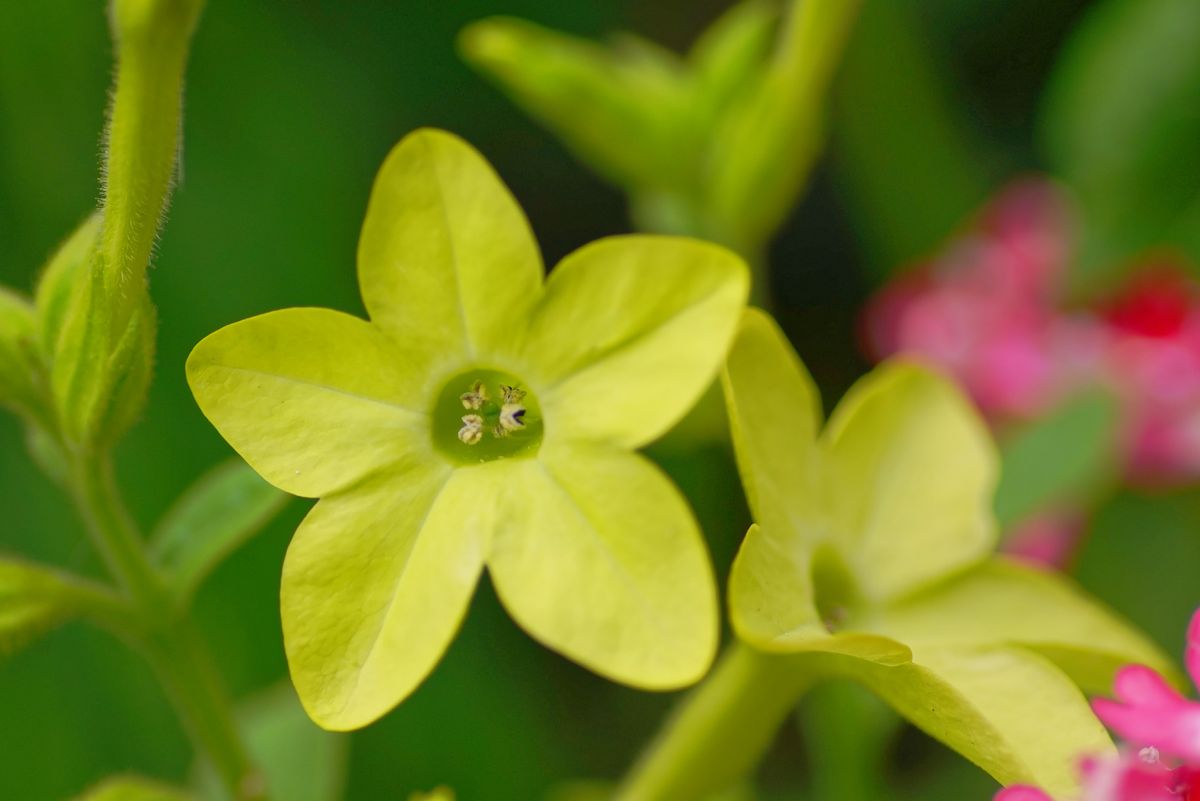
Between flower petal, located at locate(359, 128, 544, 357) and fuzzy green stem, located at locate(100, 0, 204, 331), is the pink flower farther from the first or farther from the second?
fuzzy green stem, located at locate(100, 0, 204, 331)

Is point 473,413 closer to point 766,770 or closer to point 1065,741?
point 1065,741

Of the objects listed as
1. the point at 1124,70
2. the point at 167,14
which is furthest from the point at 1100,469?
the point at 167,14

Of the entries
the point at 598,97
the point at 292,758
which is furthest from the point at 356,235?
the point at 292,758

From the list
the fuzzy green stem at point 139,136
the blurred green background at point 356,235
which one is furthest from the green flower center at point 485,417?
the blurred green background at point 356,235

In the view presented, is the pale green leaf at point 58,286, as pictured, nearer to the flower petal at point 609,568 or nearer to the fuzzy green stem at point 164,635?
the fuzzy green stem at point 164,635

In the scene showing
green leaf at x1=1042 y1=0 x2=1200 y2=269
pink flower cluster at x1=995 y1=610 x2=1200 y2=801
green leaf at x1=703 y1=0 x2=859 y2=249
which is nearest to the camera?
pink flower cluster at x1=995 y1=610 x2=1200 y2=801

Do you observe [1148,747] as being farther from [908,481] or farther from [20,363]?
[20,363]

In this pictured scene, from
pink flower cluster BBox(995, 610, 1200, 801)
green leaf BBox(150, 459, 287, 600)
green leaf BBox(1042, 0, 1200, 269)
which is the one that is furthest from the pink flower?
green leaf BBox(1042, 0, 1200, 269)

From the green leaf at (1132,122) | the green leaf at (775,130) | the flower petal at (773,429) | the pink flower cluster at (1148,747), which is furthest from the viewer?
the green leaf at (1132,122)
